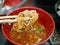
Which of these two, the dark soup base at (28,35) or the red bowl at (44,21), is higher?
the red bowl at (44,21)

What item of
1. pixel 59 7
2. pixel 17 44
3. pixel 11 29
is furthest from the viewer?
pixel 59 7

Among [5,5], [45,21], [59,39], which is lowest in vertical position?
[59,39]

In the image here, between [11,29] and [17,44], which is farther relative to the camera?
[11,29]

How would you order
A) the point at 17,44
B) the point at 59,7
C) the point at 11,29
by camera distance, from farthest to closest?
1. the point at 59,7
2. the point at 11,29
3. the point at 17,44

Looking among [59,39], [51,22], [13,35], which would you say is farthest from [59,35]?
[13,35]

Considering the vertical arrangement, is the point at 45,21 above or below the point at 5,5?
below

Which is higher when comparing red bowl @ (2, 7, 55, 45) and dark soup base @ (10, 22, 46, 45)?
red bowl @ (2, 7, 55, 45)

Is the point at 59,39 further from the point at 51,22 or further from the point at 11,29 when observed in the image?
the point at 11,29
